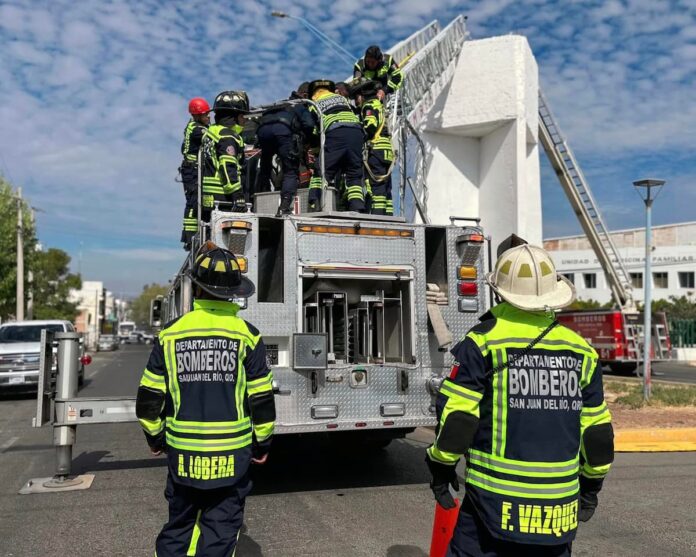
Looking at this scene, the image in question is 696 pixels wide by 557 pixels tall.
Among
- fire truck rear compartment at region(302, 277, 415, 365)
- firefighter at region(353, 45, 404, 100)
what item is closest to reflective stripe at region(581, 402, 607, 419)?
fire truck rear compartment at region(302, 277, 415, 365)

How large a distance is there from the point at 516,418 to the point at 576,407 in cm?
26

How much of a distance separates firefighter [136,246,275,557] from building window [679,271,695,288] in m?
55.6

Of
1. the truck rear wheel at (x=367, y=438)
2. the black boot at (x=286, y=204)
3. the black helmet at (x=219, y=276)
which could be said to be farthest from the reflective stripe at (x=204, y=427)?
the black boot at (x=286, y=204)

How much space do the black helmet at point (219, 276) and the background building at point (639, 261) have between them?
170ft

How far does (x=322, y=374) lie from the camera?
589cm

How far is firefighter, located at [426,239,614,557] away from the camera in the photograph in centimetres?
251

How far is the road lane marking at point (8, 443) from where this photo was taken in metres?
8.55

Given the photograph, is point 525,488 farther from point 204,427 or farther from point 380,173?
point 380,173

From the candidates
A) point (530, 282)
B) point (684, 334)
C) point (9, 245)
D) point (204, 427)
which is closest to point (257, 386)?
point (204, 427)

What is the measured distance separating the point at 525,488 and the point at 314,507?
350cm

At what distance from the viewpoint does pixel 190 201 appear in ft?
27.4

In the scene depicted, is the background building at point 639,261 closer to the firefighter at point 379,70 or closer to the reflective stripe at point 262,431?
the firefighter at point 379,70

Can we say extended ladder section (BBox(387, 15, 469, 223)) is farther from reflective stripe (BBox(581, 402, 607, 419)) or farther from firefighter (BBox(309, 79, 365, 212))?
reflective stripe (BBox(581, 402, 607, 419))

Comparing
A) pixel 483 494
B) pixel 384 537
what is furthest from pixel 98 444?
pixel 483 494
